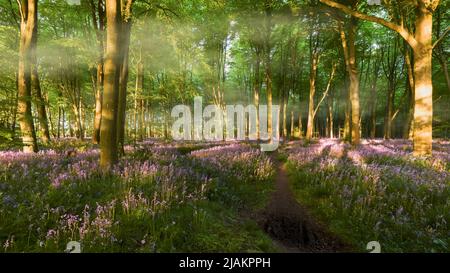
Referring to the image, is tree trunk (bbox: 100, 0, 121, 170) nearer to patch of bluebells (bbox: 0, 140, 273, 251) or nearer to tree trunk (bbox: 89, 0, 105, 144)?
patch of bluebells (bbox: 0, 140, 273, 251)

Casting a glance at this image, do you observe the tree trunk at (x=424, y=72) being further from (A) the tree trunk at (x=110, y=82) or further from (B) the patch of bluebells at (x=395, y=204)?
(A) the tree trunk at (x=110, y=82)

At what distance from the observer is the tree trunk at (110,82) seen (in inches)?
254

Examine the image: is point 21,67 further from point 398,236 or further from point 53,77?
point 53,77

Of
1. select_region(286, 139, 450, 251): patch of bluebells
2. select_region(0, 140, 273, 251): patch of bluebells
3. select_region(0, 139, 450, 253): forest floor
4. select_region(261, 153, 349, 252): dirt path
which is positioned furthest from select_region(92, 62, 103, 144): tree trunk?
select_region(286, 139, 450, 251): patch of bluebells

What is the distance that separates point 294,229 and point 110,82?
18.8ft

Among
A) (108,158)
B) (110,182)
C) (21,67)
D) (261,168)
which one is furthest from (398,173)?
(21,67)

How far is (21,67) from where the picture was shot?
8.66 m

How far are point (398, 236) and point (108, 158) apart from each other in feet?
21.9

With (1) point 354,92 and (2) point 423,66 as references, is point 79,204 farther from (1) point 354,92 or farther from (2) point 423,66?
(1) point 354,92

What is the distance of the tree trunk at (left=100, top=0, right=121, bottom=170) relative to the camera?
21.1 ft

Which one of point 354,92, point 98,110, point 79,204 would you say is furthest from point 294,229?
point 354,92

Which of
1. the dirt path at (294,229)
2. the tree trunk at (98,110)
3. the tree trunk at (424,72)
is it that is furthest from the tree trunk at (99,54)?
the tree trunk at (424,72)

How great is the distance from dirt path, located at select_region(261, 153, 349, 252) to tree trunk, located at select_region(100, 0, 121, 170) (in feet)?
14.3

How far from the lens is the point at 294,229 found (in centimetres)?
535
